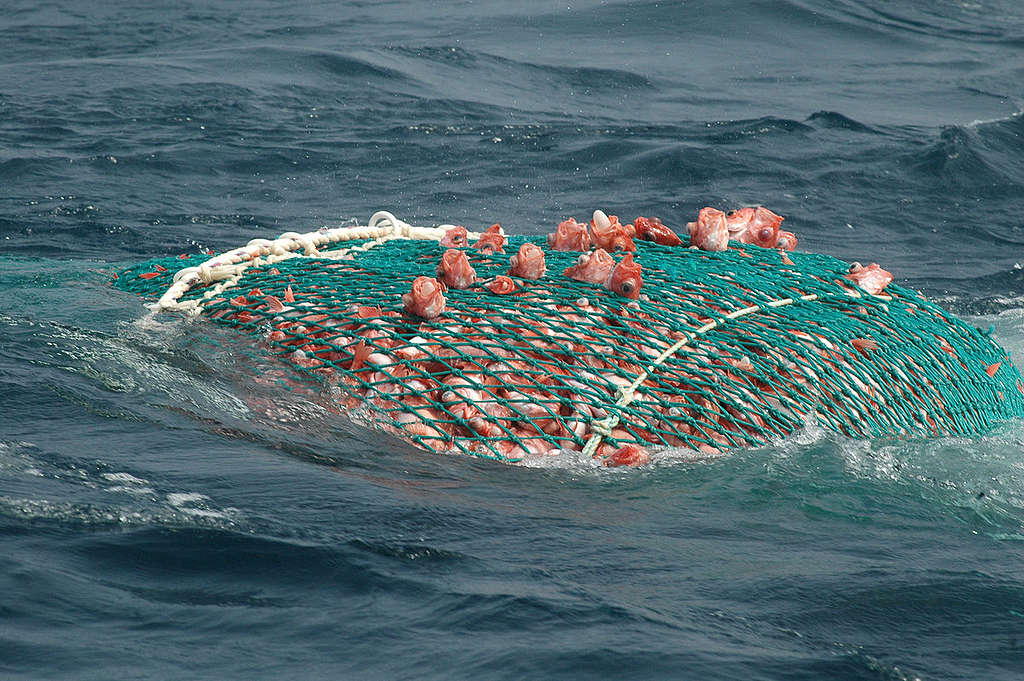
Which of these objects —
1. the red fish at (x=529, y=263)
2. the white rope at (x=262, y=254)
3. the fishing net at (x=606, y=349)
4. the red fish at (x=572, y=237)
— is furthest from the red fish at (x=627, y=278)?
the white rope at (x=262, y=254)

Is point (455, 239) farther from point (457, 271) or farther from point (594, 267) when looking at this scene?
point (594, 267)

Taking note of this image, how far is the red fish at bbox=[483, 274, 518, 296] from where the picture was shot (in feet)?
15.2

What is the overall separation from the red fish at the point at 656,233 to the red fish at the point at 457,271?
1.24 metres

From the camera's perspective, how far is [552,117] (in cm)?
1470

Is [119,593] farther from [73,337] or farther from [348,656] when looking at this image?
[73,337]

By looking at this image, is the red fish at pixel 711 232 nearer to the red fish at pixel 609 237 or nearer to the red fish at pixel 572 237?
the red fish at pixel 609 237

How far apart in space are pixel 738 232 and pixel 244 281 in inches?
103

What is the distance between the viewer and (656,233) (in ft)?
18.1

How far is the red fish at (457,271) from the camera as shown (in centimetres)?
466

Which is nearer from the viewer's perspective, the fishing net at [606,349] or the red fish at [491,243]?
the fishing net at [606,349]

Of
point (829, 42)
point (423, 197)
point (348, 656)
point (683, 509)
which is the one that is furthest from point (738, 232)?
point (829, 42)

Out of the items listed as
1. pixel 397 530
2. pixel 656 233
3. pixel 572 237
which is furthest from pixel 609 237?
pixel 397 530

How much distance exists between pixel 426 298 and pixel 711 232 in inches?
67.9

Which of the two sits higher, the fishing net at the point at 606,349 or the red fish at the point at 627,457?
the fishing net at the point at 606,349
